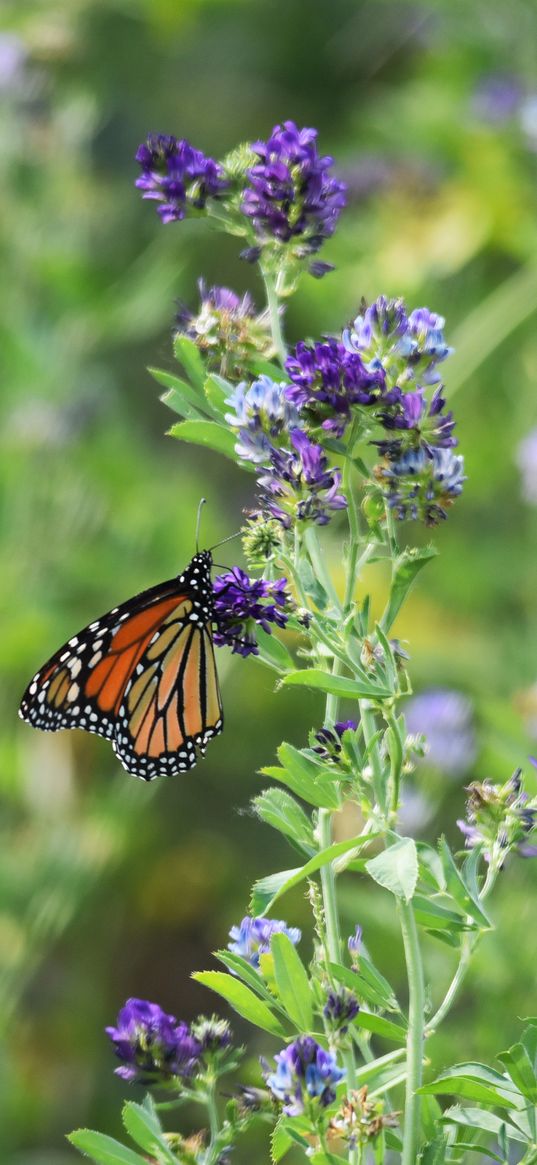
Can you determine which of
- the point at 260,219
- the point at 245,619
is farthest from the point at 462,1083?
the point at 260,219

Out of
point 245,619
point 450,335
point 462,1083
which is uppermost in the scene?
point 450,335

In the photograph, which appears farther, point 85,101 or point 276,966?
point 85,101

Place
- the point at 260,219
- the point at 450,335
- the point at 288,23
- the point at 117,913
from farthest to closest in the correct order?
the point at 288,23 → the point at 117,913 → the point at 450,335 → the point at 260,219

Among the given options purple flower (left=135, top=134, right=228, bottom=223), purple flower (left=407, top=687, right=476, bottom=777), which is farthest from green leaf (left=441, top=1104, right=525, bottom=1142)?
purple flower (left=407, top=687, right=476, bottom=777)

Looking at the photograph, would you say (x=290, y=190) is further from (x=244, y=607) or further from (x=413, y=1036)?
(x=413, y=1036)

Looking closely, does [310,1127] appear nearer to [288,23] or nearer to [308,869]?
[308,869]

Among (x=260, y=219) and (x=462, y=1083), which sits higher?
(x=260, y=219)

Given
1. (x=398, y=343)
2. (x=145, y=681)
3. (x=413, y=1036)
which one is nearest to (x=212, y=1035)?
(x=413, y=1036)

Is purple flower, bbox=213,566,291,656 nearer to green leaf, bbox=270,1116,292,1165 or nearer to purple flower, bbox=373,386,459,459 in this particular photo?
purple flower, bbox=373,386,459,459

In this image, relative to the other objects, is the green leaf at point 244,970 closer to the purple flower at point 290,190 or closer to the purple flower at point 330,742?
the purple flower at point 330,742
